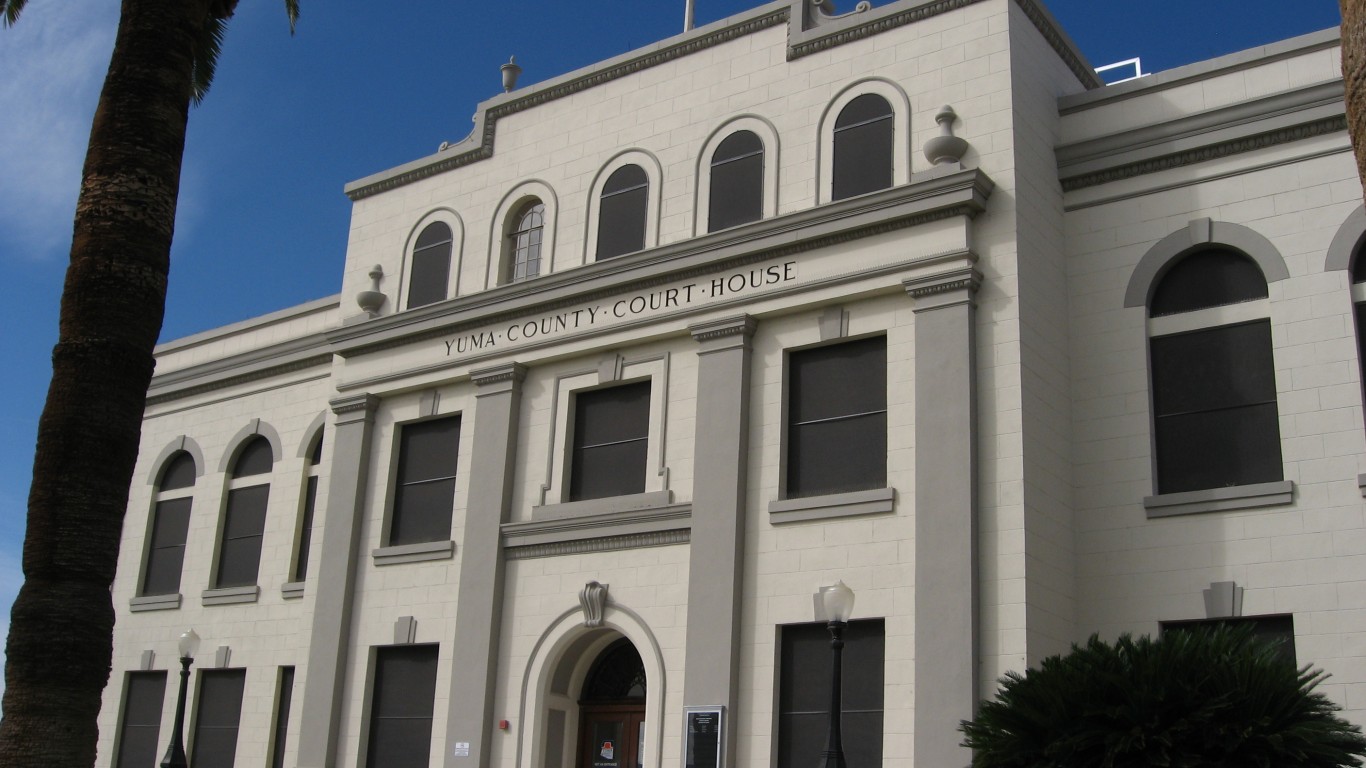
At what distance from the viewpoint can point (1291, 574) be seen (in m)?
17.4

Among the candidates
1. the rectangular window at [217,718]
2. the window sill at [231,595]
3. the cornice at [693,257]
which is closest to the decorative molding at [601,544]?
the cornice at [693,257]

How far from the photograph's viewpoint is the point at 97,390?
12.5m

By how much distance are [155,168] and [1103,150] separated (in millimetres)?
12901

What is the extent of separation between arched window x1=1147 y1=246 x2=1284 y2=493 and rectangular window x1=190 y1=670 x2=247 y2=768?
17.5 m

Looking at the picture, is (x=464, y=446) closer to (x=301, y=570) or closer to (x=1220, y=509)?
(x=301, y=570)

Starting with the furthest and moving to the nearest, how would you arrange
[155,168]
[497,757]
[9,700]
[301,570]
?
[301,570]
[497,757]
[155,168]
[9,700]

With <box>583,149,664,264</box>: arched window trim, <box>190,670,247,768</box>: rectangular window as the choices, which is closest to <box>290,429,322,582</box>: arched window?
<box>190,670,247,768</box>: rectangular window

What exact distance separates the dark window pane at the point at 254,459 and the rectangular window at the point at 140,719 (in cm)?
429

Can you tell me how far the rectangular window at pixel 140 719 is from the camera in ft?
92.4

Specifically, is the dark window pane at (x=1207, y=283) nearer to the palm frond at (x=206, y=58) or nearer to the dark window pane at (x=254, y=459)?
the palm frond at (x=206, y=58)

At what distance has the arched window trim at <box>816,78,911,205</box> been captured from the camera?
20.6 m

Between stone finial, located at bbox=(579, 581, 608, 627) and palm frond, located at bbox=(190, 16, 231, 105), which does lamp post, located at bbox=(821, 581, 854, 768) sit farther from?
palm frond, located at bbox=(190, 16, 231, 105)

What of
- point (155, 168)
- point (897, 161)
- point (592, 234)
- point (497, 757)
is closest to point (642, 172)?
point (592, 234)

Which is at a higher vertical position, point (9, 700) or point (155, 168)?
point (155, 168)
